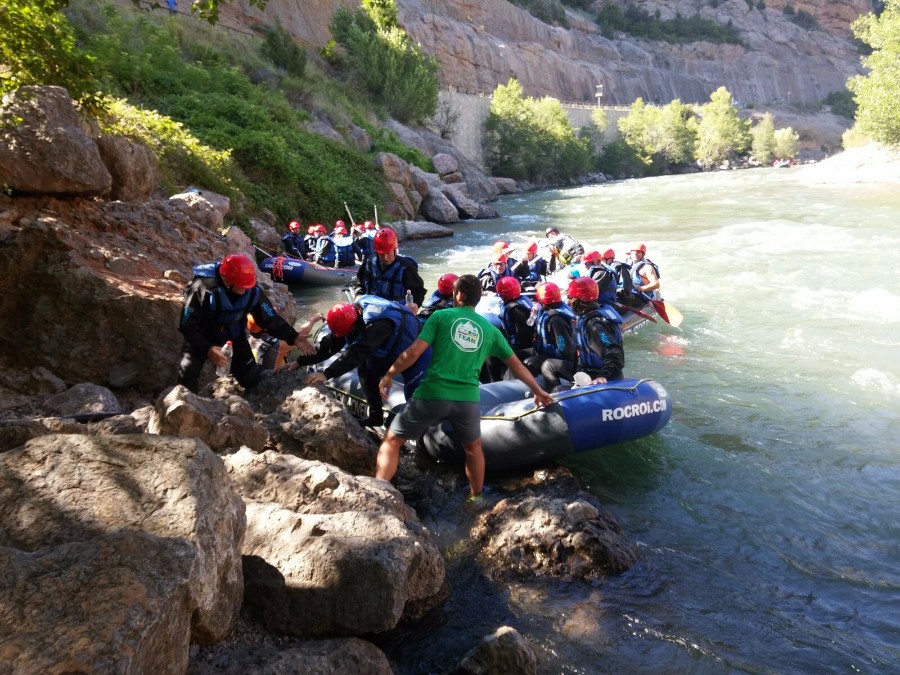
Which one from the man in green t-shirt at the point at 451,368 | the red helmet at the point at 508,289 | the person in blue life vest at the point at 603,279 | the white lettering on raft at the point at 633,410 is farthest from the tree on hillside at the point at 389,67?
the man in green t-shirt at the point at 451,368

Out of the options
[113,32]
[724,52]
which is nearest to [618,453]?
[113,32]

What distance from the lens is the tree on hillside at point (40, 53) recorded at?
4.99 metres

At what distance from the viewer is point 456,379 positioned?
175 inches

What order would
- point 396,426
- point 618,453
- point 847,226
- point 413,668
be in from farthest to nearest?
point 847,226 < point 618,453 < point 396,426 < point 413,668

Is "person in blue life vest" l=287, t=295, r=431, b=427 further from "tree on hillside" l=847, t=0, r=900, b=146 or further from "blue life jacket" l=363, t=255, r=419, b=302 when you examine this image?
"tree on hillside" l=847, t=0, r=900, b=146

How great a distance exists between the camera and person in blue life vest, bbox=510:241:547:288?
991 cm

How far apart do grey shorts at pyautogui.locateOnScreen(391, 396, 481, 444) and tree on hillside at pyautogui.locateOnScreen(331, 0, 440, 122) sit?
33.3 meters

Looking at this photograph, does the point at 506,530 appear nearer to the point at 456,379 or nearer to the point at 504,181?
the point at 456,379

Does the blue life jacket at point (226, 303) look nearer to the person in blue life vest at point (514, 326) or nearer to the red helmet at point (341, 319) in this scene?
the red helmet at point (341, 319)

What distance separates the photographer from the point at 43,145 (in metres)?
6.30

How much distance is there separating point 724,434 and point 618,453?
3.84ft

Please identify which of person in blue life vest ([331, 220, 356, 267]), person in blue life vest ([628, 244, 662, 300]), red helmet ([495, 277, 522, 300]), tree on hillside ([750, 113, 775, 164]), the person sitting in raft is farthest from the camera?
tree on hillside ([750, 113, 775, 164])

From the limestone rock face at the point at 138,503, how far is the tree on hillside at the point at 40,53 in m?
3.94

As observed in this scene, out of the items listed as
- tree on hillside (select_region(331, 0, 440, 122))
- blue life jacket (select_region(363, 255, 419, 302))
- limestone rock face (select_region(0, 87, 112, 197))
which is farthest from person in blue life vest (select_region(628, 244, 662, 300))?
tree on hillside (select_region(331, 0, 440, 122))
